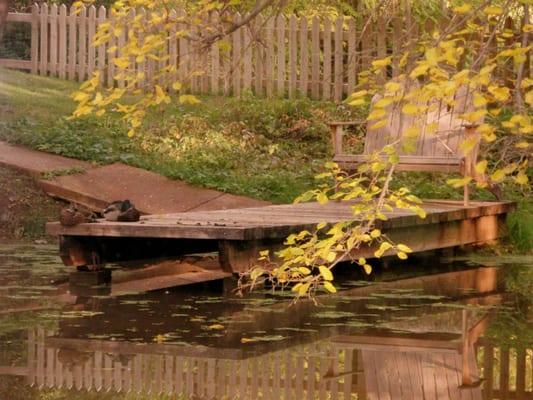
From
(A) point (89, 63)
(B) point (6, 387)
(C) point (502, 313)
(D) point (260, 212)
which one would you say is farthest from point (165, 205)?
(A) point (89, 63)

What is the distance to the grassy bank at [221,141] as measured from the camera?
48.4 feet

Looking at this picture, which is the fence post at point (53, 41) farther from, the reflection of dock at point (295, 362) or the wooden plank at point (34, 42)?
the reflection of dock at point (295, 362)

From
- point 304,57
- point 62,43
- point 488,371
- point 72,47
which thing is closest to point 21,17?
point 62,43

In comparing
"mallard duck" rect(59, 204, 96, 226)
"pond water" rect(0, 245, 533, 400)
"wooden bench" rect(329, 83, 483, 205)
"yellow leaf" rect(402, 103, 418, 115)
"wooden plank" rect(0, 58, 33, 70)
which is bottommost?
"pond water" rect(0, 245, 533, 400)

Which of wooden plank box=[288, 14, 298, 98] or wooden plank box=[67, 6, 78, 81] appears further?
wooden plank box=[67, 6, 78, 81]

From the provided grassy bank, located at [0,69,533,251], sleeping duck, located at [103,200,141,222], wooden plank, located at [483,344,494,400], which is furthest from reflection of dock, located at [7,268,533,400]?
grassy bank, located at [0,69,533,251]

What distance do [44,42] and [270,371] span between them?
53.0 ft

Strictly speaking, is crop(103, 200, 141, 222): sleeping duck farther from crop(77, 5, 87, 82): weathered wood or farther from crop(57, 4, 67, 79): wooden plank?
crop(57, 4, 67, 79): wooden plank

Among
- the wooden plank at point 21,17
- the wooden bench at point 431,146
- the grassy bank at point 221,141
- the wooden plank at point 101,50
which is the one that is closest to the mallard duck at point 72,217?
the wooden bench at point 431,146

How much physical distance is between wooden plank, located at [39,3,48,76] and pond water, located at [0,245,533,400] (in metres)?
11.9

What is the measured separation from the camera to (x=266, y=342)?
7.89 meters

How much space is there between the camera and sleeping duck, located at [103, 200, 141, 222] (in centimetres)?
1024

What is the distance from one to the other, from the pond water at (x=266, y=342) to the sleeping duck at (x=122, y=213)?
638 millimetres

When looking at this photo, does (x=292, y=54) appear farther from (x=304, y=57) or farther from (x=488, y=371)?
(x=488, y=371)
